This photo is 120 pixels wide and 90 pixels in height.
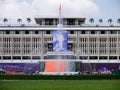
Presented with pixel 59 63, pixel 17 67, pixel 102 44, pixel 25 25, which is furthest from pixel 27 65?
pixel 59 63

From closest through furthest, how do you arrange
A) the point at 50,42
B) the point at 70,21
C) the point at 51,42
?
the point at 51,42
the point at 50,42
the point at 70,21

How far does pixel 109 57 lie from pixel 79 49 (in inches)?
338

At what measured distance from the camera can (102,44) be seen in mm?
135000
